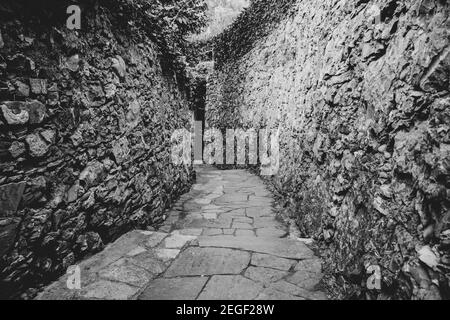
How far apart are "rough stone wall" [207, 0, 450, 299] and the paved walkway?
362mm

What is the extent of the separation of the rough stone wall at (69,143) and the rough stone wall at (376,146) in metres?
2.32

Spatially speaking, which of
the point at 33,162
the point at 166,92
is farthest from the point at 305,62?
the point at 33,162

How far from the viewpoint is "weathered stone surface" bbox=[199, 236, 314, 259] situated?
3275mm

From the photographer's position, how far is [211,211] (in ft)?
17.0

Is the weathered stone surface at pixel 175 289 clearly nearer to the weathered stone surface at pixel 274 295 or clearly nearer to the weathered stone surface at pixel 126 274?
the weathered stone surface at pixel 126 274

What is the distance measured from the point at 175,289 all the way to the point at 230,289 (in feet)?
1.54

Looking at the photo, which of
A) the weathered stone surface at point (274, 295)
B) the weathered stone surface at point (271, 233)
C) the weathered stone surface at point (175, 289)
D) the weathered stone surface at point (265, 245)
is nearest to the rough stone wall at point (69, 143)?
the weathered stone surface at point (175, 289)

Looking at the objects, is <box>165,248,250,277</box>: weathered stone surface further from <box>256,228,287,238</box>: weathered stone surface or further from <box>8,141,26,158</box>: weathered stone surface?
<box>8,141,26,158</box>: weathered stone surface

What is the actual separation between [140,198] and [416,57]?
331 centimetres

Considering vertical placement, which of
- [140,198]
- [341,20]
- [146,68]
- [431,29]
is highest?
[341,20]

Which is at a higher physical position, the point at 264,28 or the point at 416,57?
the point at 264,28

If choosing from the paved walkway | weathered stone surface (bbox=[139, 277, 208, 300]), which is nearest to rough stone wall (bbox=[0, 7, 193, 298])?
the paved walkway
